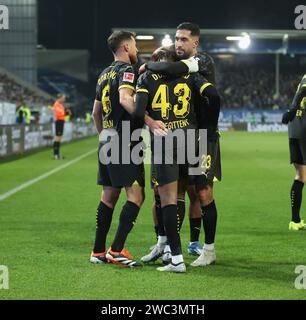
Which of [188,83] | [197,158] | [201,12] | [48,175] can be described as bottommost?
[48,175]

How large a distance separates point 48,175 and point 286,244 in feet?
31.8

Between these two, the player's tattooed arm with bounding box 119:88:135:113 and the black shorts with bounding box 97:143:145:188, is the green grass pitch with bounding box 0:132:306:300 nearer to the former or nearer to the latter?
the black shorts with bounding box 97:143:145:188

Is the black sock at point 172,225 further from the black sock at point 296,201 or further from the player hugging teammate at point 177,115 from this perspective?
the black sock at point 296,201

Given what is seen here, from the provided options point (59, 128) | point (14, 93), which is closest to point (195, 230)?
point (59, 128)

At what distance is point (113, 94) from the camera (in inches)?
260

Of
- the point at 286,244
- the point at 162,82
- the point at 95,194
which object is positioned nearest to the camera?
the point at 162,82

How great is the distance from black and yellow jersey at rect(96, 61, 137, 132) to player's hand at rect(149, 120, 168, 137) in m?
0.41

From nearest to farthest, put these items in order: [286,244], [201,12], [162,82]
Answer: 1. [162,82]
2. [286,244]
3. [201,12]

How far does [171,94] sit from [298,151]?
11.1ft

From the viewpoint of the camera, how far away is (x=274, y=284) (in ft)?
19.1

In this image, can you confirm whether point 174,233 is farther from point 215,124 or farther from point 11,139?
point 11,139

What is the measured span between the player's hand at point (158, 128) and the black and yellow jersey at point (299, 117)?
129 inches

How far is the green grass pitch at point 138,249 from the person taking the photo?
5.59 metres
